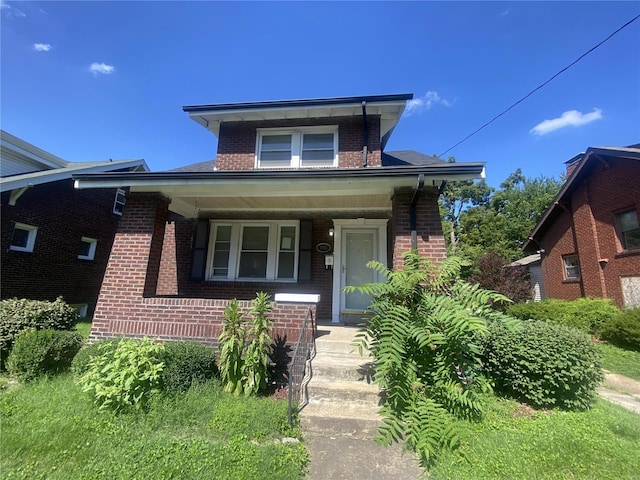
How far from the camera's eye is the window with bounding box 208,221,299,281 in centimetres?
753

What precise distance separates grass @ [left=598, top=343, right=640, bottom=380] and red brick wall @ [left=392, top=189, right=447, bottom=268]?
435 cm

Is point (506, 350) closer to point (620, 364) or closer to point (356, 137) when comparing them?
point (620, 364)

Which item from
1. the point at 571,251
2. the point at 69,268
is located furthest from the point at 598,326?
the point at 69,268

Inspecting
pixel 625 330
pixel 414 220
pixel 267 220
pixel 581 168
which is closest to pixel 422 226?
pixel 414 220

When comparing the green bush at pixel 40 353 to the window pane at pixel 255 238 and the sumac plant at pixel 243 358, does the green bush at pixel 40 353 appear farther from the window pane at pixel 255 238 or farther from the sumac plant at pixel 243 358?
the window pane at pixel 255 238

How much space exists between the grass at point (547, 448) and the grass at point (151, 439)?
1.59 meters

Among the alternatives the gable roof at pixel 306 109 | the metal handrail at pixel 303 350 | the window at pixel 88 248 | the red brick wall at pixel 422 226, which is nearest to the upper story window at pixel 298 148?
the gable roof at pixel 306 109

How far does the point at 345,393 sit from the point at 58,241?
12.8 meters

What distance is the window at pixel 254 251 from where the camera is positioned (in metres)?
7.53

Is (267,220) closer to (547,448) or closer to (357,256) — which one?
(357,256)

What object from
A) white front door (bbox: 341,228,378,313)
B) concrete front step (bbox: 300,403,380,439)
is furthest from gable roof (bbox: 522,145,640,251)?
concrete front step (bbox: 300,403,380,439)

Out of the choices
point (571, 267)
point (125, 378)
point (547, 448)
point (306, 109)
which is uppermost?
point (306, 109)

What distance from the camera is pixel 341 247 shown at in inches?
285

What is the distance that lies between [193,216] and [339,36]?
6.32m
